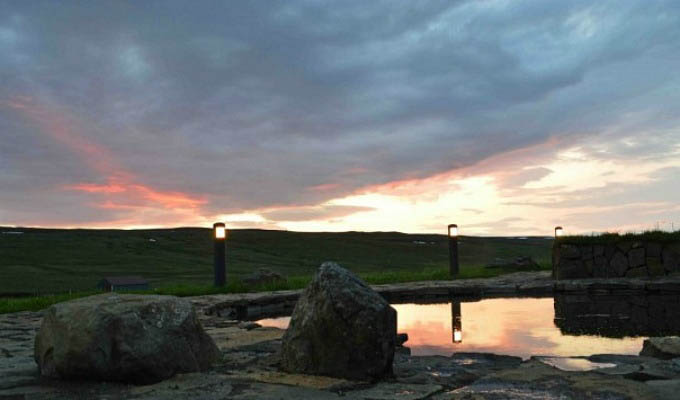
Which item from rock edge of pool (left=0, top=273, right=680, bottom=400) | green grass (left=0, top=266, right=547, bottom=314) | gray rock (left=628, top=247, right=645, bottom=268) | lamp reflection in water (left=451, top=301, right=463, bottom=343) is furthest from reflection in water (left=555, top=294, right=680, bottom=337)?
green grass (left=0, top=266, right=547, bottom=314)

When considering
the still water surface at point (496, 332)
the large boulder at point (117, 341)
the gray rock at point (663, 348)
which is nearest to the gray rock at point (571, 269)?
the still water surface at point (496, 332)

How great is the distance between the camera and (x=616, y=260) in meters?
16.2

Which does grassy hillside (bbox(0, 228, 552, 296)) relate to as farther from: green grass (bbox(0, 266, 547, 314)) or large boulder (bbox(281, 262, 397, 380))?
large boulder (bbox(281, 262, 397, 380))

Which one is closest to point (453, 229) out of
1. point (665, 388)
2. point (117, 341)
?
point (665, 388)

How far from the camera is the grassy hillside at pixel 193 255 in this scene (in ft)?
71.4

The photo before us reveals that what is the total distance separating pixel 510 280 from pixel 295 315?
12.0 metres

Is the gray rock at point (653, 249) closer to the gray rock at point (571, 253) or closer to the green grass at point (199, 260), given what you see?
the gray rock at point (571, 253)

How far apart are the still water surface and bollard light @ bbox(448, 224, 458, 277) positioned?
6.07 meters

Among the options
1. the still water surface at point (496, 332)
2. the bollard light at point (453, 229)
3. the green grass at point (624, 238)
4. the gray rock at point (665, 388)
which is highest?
the bollard light at point (453, 229)

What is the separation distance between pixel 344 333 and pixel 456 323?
519 centimetres

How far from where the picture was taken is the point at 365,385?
4629 mm

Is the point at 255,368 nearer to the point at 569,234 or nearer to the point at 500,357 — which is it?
the point at 500,357

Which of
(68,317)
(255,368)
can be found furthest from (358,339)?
(68,317)

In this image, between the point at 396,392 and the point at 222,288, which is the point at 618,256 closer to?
the point at 222,288
